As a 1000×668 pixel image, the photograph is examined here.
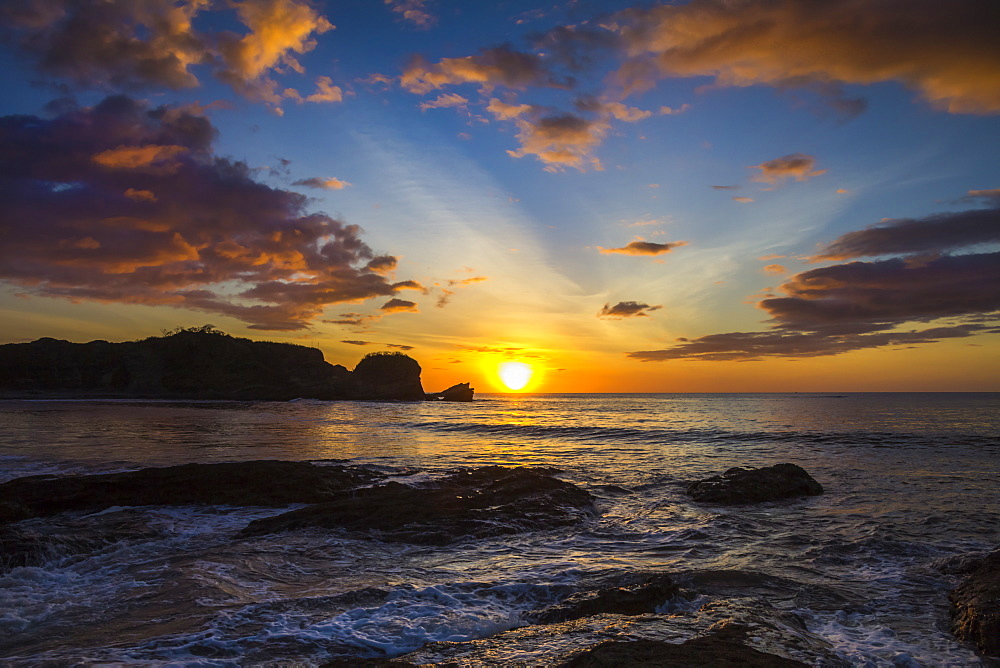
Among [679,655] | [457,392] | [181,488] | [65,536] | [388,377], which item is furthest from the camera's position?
[457,392]

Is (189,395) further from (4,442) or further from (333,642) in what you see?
(333,642)

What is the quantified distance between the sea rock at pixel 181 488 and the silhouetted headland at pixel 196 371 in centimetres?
9749

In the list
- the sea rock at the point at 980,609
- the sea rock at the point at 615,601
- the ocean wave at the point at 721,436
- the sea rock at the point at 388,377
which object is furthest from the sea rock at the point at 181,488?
the sea rock at the point at 388,377

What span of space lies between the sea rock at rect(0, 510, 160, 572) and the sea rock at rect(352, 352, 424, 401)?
109778mm

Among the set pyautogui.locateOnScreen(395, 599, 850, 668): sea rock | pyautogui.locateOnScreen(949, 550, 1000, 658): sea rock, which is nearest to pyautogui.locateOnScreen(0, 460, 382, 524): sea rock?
pyautogui.locateOnScreen(395, 599, 850, 668): sea rock

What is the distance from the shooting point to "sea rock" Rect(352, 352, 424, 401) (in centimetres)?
11875

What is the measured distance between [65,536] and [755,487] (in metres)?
14.9

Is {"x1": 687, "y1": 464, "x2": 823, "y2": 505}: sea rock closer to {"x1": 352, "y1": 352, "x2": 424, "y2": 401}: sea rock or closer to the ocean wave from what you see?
the ocean wave

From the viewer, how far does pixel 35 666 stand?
420cm

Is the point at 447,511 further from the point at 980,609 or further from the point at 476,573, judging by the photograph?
the point at 980,609

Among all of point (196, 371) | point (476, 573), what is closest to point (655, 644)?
point (476, 573)

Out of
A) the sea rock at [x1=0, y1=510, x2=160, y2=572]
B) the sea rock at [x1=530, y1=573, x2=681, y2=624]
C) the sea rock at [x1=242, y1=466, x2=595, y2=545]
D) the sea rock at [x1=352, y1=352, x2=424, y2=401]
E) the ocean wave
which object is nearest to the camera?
the sea rock at [x1=530, y1=573, x2=681, y2=624]

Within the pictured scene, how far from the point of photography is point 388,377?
121688 millimetres

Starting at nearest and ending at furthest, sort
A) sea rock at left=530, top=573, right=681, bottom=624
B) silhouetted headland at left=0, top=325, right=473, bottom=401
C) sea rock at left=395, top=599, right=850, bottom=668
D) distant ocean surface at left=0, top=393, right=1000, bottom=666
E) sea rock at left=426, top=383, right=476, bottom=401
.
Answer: sea rock at left=395, top=599, right=850, bottom=668, distant ocean surface at left=0, top=393, right=1000, bottom=666, sea rock at left=530, top=573, right=681, bottom=624, silhouetted headland at left=0, top=325, right=473, bottom=401, sea rock at left=426, top=383, right=476, bottom=401
